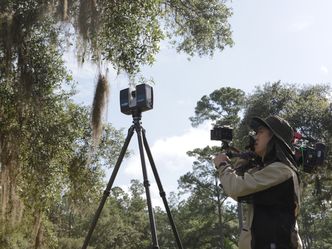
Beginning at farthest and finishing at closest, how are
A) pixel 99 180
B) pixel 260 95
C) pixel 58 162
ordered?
1. pixel 260 95
2. pixel 99 180
3. pixel 58 162

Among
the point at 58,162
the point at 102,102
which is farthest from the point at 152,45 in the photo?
the point at 58,162

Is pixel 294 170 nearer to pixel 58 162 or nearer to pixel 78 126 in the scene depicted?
pixel 58 162

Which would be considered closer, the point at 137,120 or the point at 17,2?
the point at 137,120

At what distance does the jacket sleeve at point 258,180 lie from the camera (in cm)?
237

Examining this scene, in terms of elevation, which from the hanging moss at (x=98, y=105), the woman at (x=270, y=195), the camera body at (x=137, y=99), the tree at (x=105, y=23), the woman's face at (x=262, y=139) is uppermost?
the tree at (x=105, y=23)

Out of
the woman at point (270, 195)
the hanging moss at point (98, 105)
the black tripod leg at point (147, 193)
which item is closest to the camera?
the woman at point (270, 195)

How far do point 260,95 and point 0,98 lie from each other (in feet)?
39.7

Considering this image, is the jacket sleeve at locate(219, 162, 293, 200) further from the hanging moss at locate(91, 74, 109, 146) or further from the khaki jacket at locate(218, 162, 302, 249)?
the hanging moss at locate(91, 74, 109, 146)

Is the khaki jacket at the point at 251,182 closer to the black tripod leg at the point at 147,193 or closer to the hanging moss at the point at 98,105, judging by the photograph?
the black tripod leg at the point at 147,193

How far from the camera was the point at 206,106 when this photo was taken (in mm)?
28859

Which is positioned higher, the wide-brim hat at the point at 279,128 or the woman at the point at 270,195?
the wide-brim hat at the point at 279,128

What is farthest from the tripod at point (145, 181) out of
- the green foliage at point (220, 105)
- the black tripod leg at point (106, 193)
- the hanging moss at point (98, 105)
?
the green foliage at point (220, 105)

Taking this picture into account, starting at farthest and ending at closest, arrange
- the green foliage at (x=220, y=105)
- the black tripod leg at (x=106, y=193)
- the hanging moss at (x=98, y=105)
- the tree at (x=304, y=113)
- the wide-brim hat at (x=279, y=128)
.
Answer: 1. the green foliage at (x=220, y=105)
2. the tree at (x=304, y=113)
3. the hanging moss at (x=98, y=105)
4. the black tripod leg at (x=106, y=193)
5. the wide-brim hat at (x=279, y=128)

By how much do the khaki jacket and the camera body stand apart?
1.31 meters
